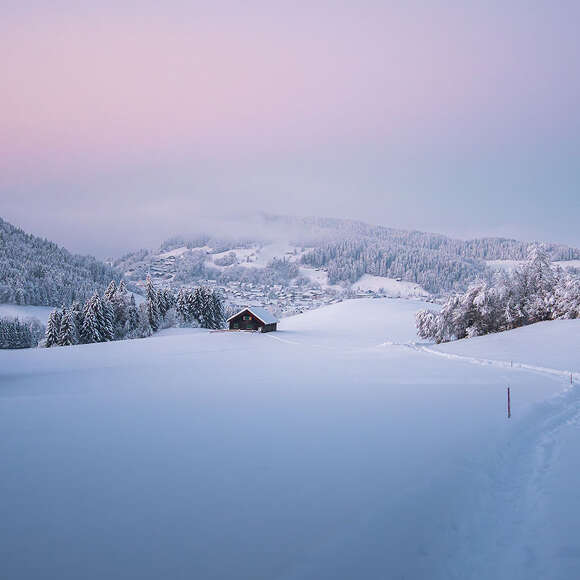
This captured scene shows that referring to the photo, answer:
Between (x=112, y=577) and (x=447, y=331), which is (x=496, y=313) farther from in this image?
(x=112, y=577)

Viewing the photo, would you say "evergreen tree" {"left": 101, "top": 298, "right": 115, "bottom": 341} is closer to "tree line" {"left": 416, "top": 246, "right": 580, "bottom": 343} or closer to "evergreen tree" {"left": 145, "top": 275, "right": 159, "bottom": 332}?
"evergreen tree" {"left": 145, "top": 275, "right": 159, "bottom": 332}

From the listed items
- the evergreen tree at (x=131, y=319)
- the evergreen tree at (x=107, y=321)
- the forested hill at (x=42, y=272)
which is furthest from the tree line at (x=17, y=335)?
the evergreen tree at (x=107, y=321)

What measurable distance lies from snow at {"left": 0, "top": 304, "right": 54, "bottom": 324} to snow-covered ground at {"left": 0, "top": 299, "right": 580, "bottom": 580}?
8836cm

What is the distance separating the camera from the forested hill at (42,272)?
100875mm

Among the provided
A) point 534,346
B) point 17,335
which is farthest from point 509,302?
point 17,335

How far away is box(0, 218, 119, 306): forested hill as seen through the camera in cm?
10088

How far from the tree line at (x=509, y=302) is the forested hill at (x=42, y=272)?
92211mm

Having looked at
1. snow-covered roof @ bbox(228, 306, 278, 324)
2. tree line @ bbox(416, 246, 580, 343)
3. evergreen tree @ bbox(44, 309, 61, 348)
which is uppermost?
tree line @ bbox(416, 246, 580, 343)

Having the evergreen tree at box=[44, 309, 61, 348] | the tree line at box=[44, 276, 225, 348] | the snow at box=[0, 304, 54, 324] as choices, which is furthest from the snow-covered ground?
the snow at box=[0, 304, 54, 324]

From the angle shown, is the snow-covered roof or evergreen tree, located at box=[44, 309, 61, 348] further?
the snow-covered roof

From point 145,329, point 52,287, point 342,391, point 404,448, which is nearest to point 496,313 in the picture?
point 342,391

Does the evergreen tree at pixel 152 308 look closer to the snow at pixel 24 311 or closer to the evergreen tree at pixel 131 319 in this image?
the evergreen tree at pixel 131 319

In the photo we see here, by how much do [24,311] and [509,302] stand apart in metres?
109

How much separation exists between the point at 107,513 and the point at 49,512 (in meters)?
1.12
